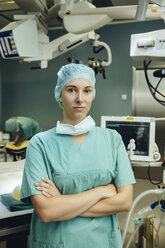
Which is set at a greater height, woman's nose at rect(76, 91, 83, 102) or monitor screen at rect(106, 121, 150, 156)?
woman's nose at rect(76, 91, 83, 102)

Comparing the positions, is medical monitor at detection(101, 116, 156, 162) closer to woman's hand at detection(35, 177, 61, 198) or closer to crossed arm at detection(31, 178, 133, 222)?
crossed arm at detection(31, 178, 133, 222)

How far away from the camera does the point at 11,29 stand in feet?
7.93

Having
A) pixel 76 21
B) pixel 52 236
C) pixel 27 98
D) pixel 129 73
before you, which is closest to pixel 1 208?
pixel 52 236

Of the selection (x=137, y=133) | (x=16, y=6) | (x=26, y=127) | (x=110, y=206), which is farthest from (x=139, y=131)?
(x=16, y=6)

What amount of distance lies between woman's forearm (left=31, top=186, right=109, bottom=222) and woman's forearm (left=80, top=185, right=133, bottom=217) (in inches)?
1.3

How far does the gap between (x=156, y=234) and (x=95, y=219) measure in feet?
4.26

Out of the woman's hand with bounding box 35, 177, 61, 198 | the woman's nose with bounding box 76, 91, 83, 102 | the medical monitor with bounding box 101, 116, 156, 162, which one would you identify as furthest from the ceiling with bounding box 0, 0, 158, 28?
the woman's hand with bounding box 35, 177, 61, 198

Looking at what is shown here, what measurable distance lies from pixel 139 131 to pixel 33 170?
0.93m

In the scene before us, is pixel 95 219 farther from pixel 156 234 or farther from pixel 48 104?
pixel 48 104

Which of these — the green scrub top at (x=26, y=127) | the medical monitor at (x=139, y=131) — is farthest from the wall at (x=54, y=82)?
the medical monitor at (x=139, y=131)

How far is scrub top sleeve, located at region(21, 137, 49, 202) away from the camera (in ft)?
Answer: 3.31

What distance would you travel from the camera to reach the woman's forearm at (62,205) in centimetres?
97

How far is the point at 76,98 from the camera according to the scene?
41.5 inches

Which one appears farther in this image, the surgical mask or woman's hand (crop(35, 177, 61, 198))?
the surgical mask
